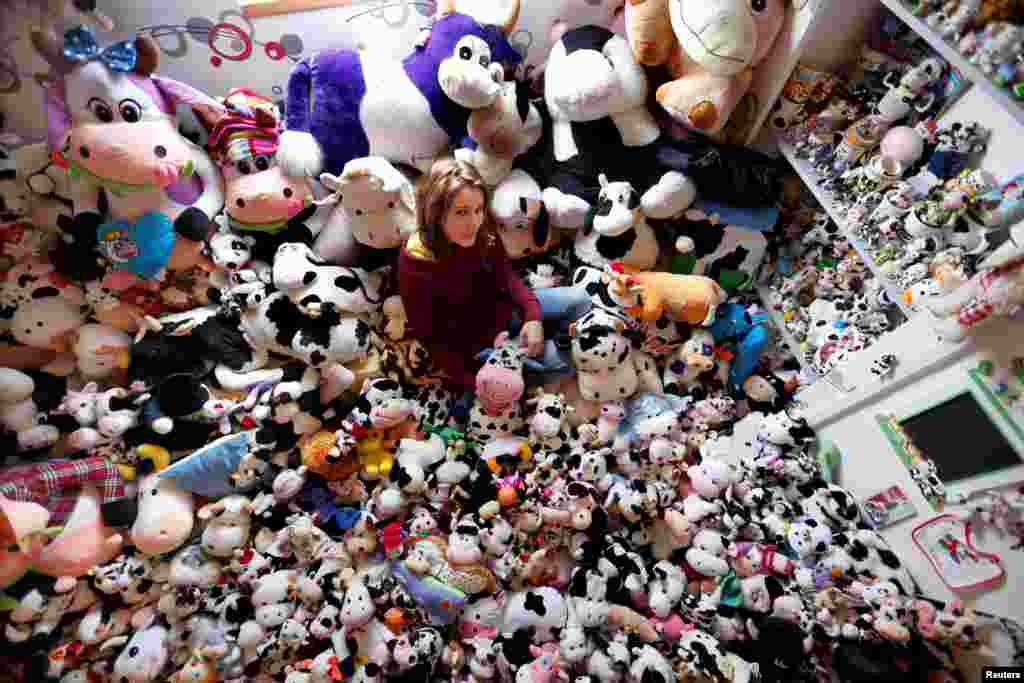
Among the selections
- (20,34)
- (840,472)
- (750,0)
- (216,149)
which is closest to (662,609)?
(840,472)

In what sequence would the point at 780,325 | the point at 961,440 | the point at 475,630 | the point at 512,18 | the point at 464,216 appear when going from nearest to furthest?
the point at 961,440
the point at 464,216
the point at 475,630
the point at 512,18
the point at 780,325

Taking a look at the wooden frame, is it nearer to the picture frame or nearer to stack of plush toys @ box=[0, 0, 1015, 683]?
stack of plush toys @ box=[0, 0, 1015, 683]

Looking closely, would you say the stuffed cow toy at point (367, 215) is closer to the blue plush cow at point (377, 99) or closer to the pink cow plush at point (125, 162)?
the blue plush cow at point (377, 99)

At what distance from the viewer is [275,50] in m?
1.88

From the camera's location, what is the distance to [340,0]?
5.92 feet

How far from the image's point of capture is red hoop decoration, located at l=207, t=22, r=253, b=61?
70.5 inches

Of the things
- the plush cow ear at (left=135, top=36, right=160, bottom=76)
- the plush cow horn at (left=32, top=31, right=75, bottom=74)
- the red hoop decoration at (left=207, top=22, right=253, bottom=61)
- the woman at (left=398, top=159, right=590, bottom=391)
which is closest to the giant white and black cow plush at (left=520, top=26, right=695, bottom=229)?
the woman at (left=398, top=159, right=590, bottom=391)

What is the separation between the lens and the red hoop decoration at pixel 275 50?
187cm

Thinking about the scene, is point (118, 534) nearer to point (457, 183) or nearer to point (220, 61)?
point (457, 183)

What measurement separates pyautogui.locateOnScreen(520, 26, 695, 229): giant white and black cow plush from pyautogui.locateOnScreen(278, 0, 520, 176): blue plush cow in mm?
216

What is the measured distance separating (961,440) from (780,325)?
72cm

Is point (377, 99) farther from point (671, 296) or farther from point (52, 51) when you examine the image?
point (671, 296)

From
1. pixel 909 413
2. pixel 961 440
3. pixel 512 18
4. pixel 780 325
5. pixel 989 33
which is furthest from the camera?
pixel 780 325

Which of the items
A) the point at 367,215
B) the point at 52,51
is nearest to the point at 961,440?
the point at 367,215
